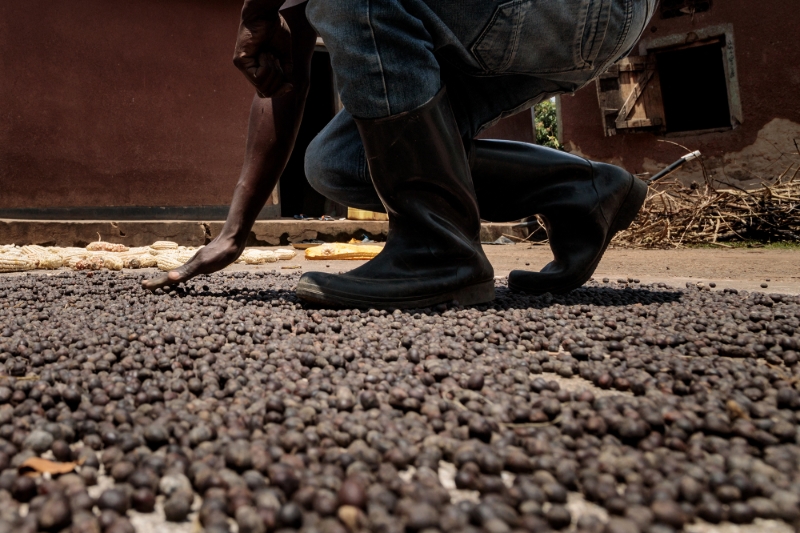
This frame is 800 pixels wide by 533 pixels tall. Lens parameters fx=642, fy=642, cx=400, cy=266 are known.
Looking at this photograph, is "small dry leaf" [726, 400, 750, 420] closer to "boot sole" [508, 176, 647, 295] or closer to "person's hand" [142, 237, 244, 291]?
"boot sole" [508, 176, 647, 295]

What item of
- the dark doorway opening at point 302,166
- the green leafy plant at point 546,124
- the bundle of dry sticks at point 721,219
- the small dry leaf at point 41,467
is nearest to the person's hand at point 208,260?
the small dry leaf at point 41,467

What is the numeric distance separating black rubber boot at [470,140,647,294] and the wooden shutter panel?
18.7 ft

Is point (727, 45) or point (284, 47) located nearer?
point (284, 47)

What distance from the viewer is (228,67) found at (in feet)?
22.2

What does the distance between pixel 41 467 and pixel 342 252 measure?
12.1ft

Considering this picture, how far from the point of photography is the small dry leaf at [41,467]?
83 cm

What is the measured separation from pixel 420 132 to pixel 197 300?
39.8 inches

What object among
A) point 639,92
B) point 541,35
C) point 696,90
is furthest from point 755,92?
point 541,35

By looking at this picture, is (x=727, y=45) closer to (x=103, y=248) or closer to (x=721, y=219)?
(x=721, y=219)

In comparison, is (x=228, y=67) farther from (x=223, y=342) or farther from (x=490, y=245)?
(x=223, y=342)

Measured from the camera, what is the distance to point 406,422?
98 cm

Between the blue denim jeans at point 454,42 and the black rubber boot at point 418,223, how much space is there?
0.09 metres

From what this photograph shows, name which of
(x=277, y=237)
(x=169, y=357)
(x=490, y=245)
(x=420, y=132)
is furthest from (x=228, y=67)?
(x=169, y=357)

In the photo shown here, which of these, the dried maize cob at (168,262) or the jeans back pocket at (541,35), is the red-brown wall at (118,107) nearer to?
the dried maize cob at (168,262)
